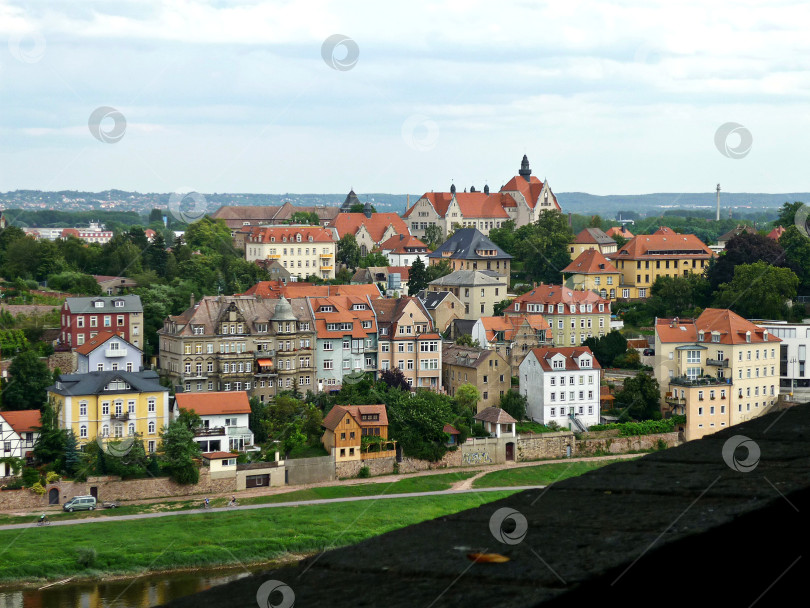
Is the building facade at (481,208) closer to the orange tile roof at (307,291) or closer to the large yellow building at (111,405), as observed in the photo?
the orange tile roof at (307,291)

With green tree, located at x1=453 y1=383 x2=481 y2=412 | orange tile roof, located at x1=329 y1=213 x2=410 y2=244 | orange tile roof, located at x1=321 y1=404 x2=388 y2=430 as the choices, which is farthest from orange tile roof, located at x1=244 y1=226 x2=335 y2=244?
orange tile roof, located at x1=321 y1=404 x2=388 y2=430

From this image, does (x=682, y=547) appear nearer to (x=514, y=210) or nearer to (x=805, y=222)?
(x=805, y=222)

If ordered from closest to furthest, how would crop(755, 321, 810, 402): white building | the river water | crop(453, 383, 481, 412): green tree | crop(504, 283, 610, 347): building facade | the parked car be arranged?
the river water, the parked car, crop(453, 383, 481, 412): green tree, crop(755, 321, 810, 402): white building, crop(504, 283, 610, 347): building facade

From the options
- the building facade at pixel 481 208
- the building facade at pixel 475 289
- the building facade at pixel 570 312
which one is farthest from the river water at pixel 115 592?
the building facade at pixel 481 208

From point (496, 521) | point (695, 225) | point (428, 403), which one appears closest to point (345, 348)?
point (428, 403)

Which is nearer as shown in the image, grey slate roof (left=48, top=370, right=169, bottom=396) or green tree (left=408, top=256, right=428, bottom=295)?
grey slate roof (left=48, top=370, right=169, bottom=396)

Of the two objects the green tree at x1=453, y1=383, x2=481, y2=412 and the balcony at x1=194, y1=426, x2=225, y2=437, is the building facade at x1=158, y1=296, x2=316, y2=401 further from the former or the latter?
the green tree at x1=453, y1=383, x2=481, y2=412
